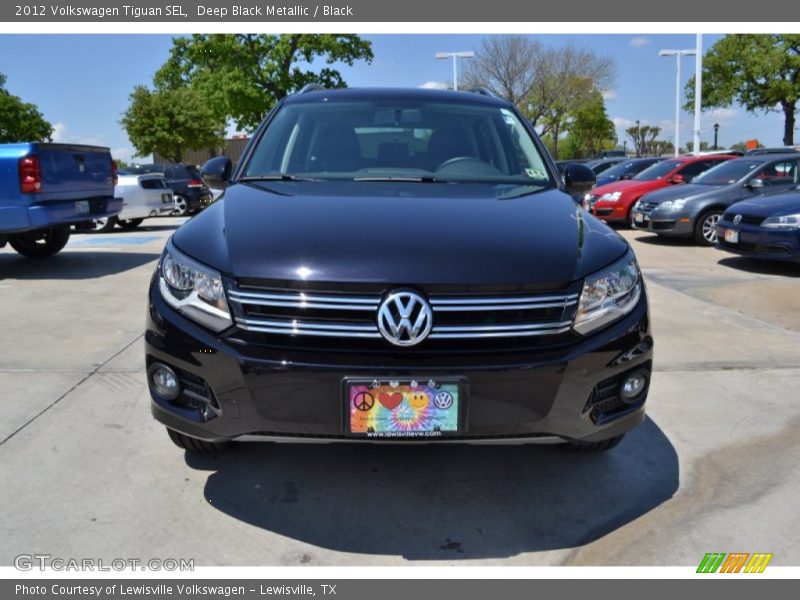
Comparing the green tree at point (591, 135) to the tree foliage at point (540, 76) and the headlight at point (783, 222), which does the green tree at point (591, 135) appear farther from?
the headlight at point (783, 222)

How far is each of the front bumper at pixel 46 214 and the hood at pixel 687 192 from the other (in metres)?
8.85

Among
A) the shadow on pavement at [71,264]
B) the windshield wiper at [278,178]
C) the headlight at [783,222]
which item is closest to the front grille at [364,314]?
the windshield wiper at [278,178]

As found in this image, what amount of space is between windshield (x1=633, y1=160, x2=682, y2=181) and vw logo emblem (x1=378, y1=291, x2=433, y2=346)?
13.2m

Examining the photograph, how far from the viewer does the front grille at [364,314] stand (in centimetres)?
232

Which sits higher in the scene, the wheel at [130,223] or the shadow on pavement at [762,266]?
the wheel at [130,223]

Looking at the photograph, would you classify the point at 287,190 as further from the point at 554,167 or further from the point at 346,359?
the point at 554,167

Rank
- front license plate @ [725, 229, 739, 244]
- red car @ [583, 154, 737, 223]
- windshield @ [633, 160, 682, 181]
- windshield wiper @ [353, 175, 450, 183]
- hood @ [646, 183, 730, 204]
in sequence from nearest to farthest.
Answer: windshield wiper @ [353, 175, 450, 183], front license plate @ [725, 229, 739, 244], hood @ [646, 183, 730, 204], red car @ [583, 154, 737, 223], windshield @ [633, 160, 682, 181]

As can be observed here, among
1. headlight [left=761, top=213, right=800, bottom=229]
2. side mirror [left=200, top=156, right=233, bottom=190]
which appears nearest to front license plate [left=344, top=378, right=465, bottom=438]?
side mirror [left=200, top=156, right=233, bottom=190]

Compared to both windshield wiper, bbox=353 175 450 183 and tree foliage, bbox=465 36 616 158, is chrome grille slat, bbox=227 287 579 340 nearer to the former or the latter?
windshield wiper, bbox=353 175 450 183

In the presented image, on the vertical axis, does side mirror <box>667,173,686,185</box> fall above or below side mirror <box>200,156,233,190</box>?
below

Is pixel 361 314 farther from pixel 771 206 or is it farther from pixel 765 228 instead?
pixel 771 206

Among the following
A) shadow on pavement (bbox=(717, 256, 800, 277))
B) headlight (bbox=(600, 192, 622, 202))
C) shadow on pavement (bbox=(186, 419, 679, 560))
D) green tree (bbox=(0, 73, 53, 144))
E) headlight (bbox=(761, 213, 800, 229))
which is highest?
green tree (bbox=(0, 73, 53, 144))

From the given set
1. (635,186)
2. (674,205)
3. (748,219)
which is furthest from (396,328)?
(635,186)

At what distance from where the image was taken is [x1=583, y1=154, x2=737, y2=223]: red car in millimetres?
13891
